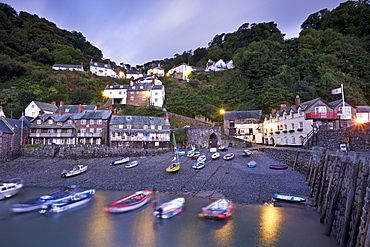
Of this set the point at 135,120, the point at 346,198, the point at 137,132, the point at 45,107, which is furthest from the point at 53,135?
the point at 346,198

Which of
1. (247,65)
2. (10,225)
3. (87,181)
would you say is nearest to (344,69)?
(247,65)

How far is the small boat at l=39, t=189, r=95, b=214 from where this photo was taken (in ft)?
64.7

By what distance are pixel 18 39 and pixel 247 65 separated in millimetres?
85426

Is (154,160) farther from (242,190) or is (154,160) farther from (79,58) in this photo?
(79,58)

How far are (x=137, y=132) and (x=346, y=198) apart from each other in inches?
1421

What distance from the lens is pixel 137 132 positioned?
140 feet

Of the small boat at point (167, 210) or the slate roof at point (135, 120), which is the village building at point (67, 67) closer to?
the slate roof at point (135, 120)

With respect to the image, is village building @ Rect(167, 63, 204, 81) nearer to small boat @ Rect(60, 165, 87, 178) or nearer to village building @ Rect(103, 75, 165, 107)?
village building @ Rect(103, 75, 165, 107)

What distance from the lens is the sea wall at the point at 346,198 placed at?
9521mm

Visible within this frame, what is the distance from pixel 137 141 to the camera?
42562mm

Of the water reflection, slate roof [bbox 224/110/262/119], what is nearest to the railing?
slate roof [bbox 224/110/262/119]

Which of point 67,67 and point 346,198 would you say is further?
point 67,67

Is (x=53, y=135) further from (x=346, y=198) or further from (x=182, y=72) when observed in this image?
(x=182, y=72)

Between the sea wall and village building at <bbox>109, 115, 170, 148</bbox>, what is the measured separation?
29414 mm
